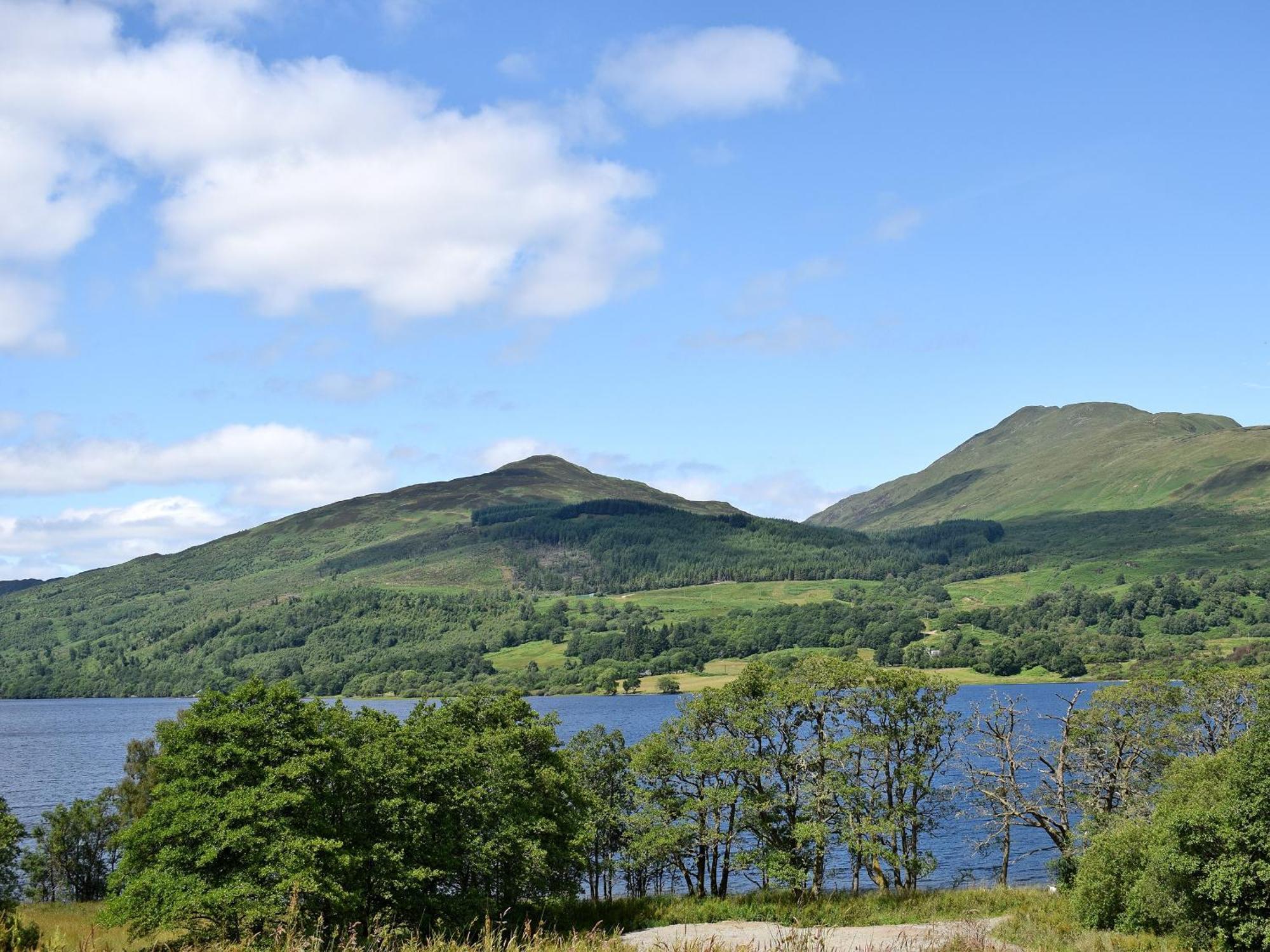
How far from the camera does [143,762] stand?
92.8 m

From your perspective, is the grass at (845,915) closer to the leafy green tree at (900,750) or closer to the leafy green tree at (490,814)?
the leafy green tree at (490,814)

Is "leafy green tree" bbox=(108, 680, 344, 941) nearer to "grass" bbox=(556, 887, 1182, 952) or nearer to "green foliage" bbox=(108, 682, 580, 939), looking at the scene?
"green foliage" bbox=(108, 682, 580, 939)

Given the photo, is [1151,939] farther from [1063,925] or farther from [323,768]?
[323,768]

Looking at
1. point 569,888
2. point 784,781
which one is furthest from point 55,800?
point 784,781

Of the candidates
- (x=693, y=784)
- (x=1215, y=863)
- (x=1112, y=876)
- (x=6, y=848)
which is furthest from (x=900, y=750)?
(x=6, y=848)

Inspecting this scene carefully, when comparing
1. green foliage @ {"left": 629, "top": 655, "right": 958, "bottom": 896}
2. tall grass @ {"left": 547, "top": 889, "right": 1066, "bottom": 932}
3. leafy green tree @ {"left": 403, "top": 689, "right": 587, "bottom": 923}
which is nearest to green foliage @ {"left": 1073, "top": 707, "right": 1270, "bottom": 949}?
tall grass @ {"left": 547, "top": 889, "right": 1066, "bottom": 932}

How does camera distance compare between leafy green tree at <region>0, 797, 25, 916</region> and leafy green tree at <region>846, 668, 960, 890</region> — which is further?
leafy green tree at <region>846, 668, 960, 890</region>

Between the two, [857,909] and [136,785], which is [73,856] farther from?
[857,909]

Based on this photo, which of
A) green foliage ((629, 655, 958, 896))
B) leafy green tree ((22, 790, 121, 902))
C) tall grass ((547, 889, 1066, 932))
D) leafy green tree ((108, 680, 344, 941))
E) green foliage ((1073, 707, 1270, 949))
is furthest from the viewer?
leafy green tree ((22, 790, 121, 902))

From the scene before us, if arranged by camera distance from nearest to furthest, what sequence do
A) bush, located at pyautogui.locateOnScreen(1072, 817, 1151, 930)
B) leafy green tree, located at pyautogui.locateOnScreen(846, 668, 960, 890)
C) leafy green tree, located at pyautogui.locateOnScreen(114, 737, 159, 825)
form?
1. bush, located at pyautogui.locateOnScreen(1072, 817, 1151, 930)
2. leafy green tree, located at pyautogui.locateOnScreen(846, 668, 960, 890)
3. leafy green tree, located at pyautogui.locateOnScreen(114, 737, 159, 825)

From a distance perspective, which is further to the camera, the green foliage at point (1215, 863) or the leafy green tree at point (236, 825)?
the leafy green tree at point (236, 825)

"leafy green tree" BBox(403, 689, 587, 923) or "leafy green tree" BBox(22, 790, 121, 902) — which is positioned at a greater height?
"leafy green tree" BBox(403, 689, 587, 923)

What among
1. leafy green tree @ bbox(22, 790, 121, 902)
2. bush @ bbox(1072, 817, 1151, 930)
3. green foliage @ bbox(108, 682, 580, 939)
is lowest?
leafy green tree @ bbox(22, 790, 121, 902)

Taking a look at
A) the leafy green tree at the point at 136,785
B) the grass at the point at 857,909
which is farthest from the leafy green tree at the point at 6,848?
the grass at the point at 857,909
